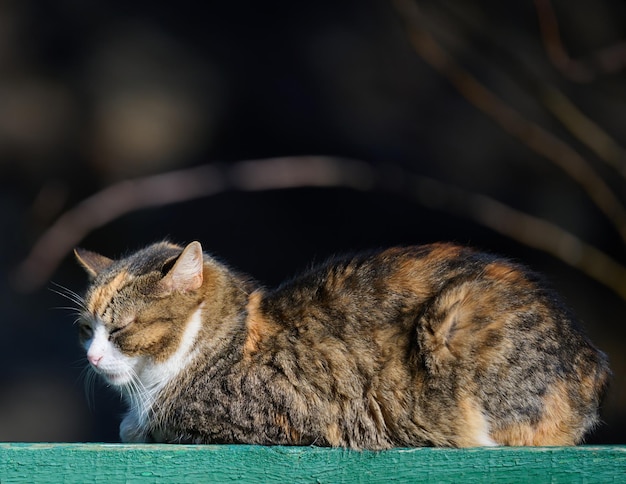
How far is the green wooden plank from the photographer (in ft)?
6.88

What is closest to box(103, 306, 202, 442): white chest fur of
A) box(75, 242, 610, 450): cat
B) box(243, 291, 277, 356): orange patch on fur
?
box(75, 242, 610, 450): cat

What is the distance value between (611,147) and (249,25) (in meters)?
2.00

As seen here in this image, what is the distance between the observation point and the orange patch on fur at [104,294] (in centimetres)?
242

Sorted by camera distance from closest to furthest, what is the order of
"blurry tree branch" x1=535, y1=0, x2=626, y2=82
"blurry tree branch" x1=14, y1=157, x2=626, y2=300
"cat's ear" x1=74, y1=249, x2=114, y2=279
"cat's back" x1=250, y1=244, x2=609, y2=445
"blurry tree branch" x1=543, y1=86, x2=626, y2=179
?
"cat's back" x1=250, y1=244, x2=609, y2=445
"cat's ear" x1=74, y1=249, x2=114, y2=279
"blurry tree branch" x1=535, y1=0, x2=626, y2=82
"blurry tree branch" x1=543, y1=86, x2=626, y2=179
"blurry tree branch" x1=14, y1=157, x2=626, y2=300

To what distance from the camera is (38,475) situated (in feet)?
6.87

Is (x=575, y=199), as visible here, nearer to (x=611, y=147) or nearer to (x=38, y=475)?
(x=611, y=147)

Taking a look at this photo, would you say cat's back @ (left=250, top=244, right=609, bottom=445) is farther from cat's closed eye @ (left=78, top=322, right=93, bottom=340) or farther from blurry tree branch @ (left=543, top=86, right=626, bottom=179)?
blurry tree branch @ (left=543, top=86, right=626, bottom=179)

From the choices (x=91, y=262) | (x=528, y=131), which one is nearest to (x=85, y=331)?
(x=91, y=262)

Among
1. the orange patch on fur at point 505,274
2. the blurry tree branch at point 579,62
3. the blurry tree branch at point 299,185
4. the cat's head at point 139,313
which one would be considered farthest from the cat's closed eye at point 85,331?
the blurry tree branch at point 579,62

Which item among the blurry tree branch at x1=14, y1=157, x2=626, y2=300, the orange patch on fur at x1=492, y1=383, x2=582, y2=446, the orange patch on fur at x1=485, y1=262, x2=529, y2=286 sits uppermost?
the blurry tree branch at x1=14, y1=157, x2=626, y2=300

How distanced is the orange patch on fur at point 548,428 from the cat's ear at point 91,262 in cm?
109

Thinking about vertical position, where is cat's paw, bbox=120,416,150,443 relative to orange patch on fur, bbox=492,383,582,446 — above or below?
below

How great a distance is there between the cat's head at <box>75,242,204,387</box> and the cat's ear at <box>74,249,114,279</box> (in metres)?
0.13

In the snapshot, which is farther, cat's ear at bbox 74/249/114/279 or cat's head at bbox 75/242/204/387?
cat's ear at bbox 74/249/114/279
